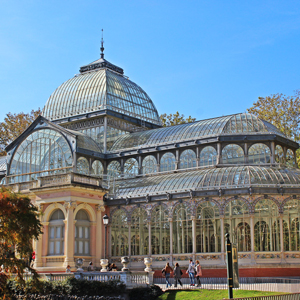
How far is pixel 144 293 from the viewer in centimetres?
3003

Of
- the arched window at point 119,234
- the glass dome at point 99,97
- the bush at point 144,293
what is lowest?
the bush at point 144,293

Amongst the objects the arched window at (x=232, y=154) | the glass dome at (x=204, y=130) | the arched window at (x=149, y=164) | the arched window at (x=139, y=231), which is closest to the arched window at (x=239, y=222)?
the arched window at (x=232, y=154)

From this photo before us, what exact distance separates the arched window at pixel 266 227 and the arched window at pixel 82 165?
16373 millimetres

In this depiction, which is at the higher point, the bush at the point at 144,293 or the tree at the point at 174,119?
the tree at the point at 174,119

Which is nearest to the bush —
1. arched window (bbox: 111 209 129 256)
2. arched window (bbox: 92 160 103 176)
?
arched window (bbox: 111 209 129 256)

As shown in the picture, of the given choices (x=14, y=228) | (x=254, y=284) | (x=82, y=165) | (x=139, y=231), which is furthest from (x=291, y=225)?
(x=14, y=228)

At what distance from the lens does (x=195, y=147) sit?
44.1m

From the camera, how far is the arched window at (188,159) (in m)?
44.0

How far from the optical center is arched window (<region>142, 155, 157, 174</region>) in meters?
46.2

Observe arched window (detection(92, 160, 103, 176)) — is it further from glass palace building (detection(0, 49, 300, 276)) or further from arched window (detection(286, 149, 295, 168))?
arched window (detection(286, 149, 295, 168))

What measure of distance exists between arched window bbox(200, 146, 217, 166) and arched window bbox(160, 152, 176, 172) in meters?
2.81

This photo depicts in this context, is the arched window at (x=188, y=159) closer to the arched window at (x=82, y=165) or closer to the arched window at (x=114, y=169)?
the arched window at (x=114, y=169)

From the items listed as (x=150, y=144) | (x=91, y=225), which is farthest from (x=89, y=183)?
(x=150, y=144)

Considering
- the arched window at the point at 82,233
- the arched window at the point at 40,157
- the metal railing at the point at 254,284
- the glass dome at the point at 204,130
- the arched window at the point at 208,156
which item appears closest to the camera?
the metal railing at the point at 254,284
